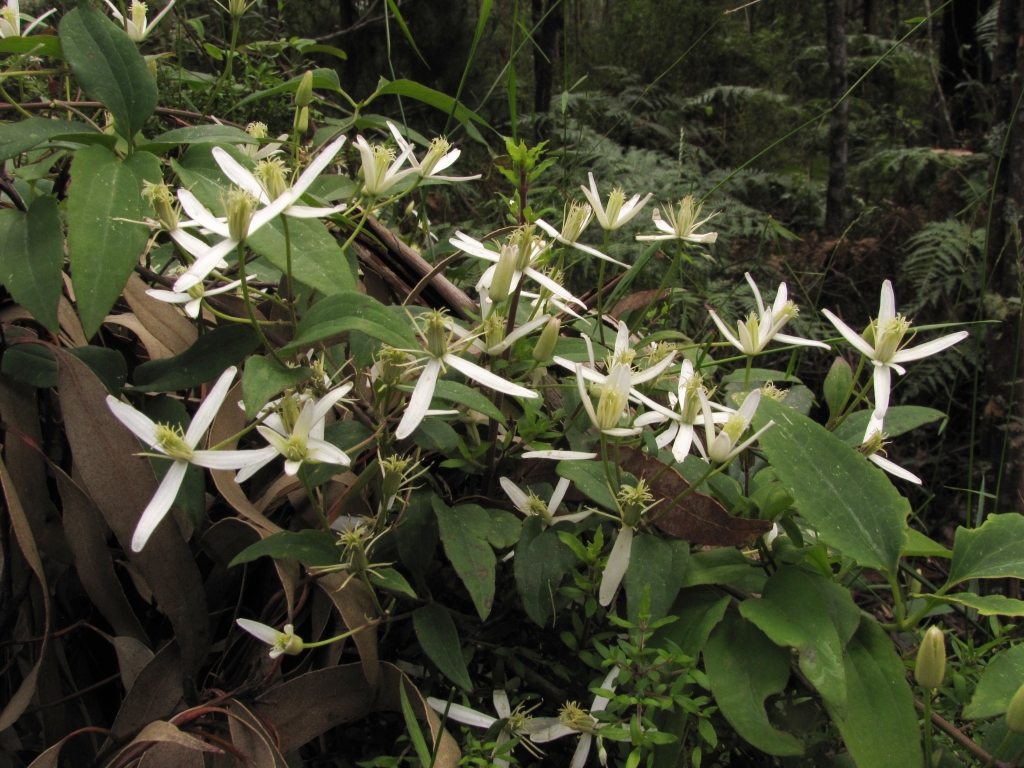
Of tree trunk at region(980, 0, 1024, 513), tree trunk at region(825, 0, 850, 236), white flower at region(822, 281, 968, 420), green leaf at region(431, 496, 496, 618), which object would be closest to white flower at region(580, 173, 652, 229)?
white flower at region(822, 281, 968, 420)

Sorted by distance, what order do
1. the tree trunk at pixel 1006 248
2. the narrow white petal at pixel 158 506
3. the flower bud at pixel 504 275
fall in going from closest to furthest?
the narrow white petal at pixel 158 506 → the flower bud at pixel 504 275 → the tree trunk at pixel 1006 248

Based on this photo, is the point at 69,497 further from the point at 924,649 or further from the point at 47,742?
the point at 924,649

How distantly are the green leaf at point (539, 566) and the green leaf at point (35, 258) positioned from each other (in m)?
0.34

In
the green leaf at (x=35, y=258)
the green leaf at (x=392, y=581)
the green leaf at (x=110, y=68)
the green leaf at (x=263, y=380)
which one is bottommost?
the green leaf at (x=392, y=581)

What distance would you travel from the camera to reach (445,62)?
12.0ft

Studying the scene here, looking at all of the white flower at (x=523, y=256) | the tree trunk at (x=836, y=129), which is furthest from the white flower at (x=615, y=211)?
the tree trunk at (x=836, y=129)

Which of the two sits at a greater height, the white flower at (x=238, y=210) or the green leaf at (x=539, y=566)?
the white flower at (x=238, y=210)

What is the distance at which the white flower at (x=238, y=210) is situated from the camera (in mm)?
420

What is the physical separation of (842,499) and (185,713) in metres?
0.46

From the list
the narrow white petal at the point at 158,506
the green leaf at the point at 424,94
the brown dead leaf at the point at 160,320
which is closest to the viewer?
the narrow white petal at the point at 158,506

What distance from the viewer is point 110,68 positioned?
1.62 feet

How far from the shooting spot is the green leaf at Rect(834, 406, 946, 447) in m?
0.58

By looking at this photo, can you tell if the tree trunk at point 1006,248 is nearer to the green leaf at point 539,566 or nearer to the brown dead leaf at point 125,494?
the green leaf at point 539,566

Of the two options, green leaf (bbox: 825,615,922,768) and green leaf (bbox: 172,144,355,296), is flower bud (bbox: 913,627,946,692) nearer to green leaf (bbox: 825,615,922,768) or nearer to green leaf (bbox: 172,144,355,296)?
green leaf (bbox: 825,615,922,768)
